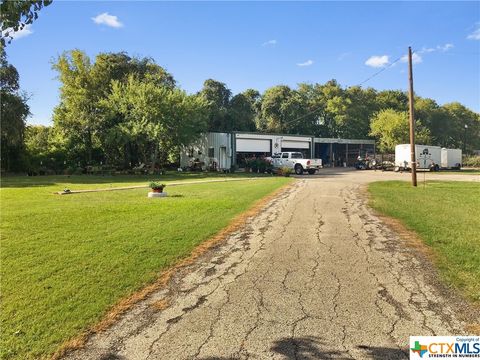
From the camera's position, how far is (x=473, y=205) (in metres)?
12.3

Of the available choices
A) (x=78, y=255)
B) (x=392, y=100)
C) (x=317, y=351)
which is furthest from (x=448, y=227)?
(x=392, y=100)

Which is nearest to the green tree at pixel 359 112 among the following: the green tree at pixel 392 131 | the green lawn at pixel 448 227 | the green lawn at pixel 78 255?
the green tree at pixel 392 131

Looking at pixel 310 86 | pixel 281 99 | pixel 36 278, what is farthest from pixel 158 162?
pixel 310 86

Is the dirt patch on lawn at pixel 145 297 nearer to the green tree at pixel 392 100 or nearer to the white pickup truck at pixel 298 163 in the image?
the white pickup truck at pixel 298 163

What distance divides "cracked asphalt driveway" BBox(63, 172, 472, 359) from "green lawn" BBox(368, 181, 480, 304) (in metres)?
0.45

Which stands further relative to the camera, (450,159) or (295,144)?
(450,159)

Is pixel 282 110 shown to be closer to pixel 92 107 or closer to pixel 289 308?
pixel 92 107

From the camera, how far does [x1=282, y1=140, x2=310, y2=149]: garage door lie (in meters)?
42.4

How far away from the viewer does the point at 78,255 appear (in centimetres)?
648

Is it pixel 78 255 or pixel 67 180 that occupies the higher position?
pixel 67 180

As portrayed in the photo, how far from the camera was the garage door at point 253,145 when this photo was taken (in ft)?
126

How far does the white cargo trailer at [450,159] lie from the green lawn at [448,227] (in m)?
35.4

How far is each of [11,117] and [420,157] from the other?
121 feet

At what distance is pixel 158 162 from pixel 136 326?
35405 millimetres
